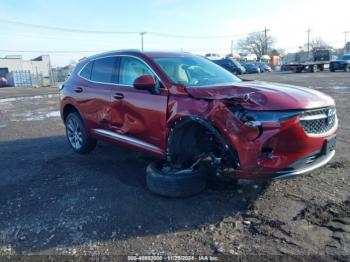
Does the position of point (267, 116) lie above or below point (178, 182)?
above

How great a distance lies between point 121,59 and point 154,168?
6.28ft

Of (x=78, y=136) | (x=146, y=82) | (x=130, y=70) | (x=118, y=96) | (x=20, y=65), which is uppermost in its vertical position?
(x=20, y=65)

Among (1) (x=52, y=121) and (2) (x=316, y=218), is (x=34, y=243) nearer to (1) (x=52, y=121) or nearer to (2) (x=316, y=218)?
(2) (x=316, y=218)

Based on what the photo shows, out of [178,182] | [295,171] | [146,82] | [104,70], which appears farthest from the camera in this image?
[104,70]

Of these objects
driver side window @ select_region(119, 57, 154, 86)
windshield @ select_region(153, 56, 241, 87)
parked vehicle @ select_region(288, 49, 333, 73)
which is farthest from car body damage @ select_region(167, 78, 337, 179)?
parked vehicle @ select_region(288, 49, 333, 73)

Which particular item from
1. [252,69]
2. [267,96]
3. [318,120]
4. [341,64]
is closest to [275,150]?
[267,96]

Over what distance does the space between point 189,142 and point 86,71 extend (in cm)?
285

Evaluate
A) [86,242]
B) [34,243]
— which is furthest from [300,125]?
[34,243]

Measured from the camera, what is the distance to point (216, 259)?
3041 mm

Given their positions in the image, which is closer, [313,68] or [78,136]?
[78,136]

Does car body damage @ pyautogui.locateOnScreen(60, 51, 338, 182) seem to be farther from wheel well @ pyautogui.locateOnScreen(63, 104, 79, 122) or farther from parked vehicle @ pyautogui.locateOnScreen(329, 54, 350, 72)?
parked vehicle @ pyautogui.locateOnScreen(329, 54, 350, 72)

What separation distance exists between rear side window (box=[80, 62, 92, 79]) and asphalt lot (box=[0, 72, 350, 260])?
5.50 ft

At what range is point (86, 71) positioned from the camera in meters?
6.35

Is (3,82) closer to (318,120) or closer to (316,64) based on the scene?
(316,64)
